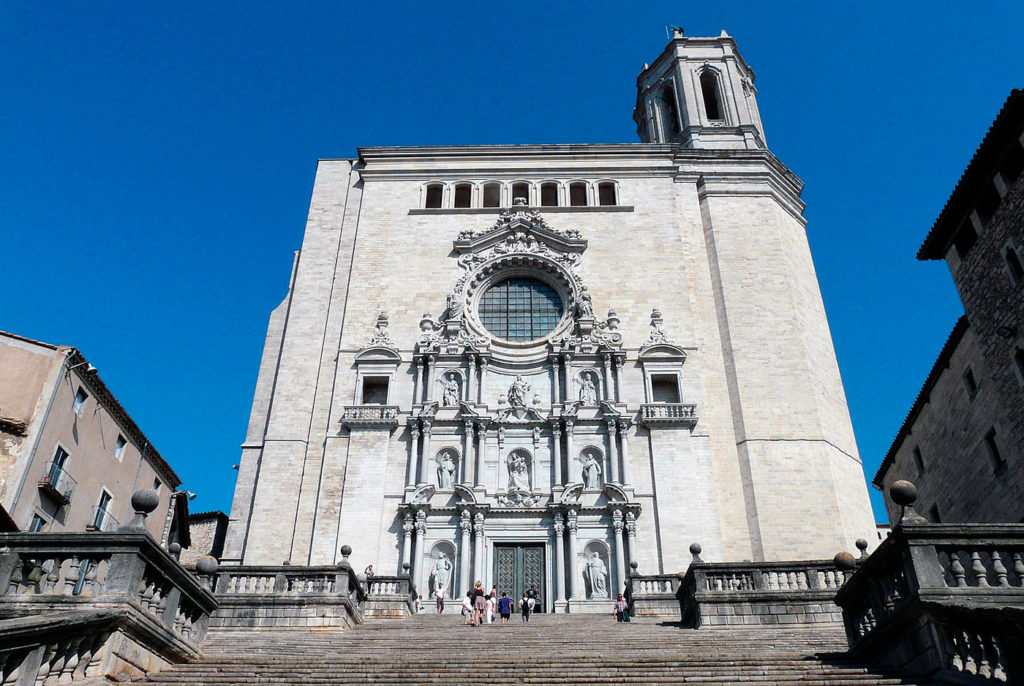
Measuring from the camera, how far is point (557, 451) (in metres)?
22.9

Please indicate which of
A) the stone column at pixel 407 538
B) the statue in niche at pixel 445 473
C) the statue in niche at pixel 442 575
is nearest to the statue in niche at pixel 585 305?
the statue in niche at pixel 445 473

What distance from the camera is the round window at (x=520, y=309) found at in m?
26.3

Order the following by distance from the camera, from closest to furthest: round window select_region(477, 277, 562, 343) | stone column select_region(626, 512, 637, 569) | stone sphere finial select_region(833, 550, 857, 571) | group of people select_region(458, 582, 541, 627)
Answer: stone sphere finial select_region(833, 550, 857, 571)
group of people select_region(458, 582, 541, 627)
stone column select_region(626, 512, 637, 569)
round window select_region(477, 277, 562, 343)

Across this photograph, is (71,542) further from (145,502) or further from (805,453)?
(805,453)

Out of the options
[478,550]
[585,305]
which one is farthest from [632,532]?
[585,305]

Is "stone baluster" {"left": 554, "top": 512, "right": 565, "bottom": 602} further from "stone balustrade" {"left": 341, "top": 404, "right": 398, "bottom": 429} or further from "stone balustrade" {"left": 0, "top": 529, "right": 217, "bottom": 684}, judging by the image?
"stone balustrade" {"left": 0, "top": 529, "right": 217, "bottom": 684}

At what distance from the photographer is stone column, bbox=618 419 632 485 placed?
2239 centimetres

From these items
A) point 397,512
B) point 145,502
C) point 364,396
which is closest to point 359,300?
point 364,396

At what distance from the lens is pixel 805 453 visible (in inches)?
909

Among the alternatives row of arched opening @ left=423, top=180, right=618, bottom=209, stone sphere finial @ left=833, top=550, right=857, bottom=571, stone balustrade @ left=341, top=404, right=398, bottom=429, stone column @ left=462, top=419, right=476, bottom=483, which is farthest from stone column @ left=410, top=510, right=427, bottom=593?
row of arched opening @ left=423, top=180, right=618, bottom=209

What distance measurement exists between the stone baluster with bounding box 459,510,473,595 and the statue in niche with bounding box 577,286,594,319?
7481mm

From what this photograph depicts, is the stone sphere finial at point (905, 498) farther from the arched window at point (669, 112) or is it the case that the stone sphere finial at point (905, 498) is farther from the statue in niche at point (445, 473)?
the arched window at point (669, 112)

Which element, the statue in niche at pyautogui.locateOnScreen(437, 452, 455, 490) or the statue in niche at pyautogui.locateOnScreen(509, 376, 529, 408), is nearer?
the statue in niche at pyautogui.locateOnScreen(437, 452, 455, 490)

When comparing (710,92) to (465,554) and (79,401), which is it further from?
(79,401)
